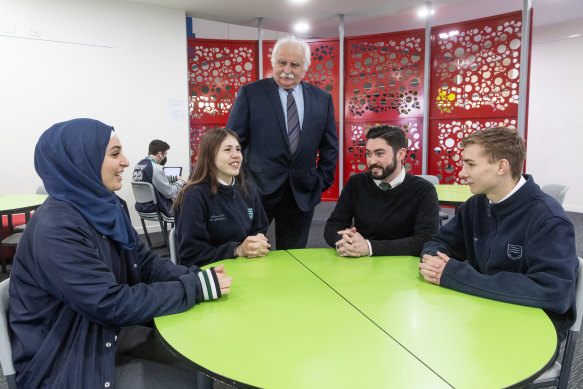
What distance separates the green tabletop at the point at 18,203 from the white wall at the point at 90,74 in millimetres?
1268

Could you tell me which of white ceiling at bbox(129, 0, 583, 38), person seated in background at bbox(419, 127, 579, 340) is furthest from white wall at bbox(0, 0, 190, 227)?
person seated in background at bbox(419, 127, 579, 340)

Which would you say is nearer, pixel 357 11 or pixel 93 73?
pixel 93 73

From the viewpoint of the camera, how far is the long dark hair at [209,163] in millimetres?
2074

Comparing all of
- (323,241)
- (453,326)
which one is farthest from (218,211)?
(323,241)

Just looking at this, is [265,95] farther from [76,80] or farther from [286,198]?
[76,80]

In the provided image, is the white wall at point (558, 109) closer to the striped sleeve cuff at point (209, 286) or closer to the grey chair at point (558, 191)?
the grey chair at point (558, 191)

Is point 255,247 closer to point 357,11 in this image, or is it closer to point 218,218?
point 218,218

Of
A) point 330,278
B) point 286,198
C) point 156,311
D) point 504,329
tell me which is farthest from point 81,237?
point 286,198

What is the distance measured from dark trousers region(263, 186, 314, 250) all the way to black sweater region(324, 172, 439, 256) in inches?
10.8

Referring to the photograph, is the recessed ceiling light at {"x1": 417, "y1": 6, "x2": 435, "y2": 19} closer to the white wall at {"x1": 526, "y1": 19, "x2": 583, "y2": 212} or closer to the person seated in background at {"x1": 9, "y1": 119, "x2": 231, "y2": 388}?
the white wall at {"x1": 526, "y1": 19, "x2": 583, "y2": 212}

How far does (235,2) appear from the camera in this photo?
18.1 feet

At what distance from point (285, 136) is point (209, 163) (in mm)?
509

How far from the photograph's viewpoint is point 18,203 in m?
3.47

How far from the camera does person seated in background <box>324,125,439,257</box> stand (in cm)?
216
